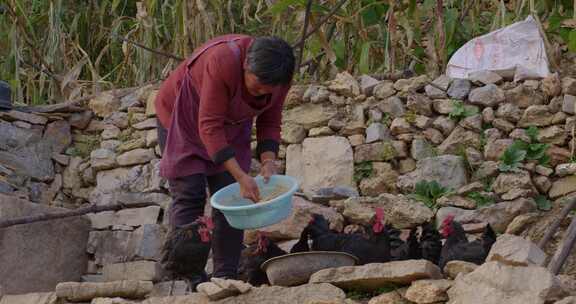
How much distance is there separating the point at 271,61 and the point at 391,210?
65.3 inches

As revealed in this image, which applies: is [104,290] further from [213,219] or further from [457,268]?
[457,268]

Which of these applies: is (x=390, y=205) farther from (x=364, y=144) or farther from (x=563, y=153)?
(x=563, y=153)

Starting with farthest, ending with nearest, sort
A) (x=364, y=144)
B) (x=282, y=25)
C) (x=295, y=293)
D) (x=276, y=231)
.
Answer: (x=282, y=25), (x=364, y=144), (x=276, y=231), (x=295, y=293)

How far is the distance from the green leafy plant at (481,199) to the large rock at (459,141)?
0.31 metres

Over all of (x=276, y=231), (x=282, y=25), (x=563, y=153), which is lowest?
(x=276, y=231)

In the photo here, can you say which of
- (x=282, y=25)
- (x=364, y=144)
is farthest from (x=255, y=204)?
(x=282, y=25)

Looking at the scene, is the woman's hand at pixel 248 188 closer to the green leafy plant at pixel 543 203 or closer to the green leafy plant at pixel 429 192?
the green leafy plant at pixel 429 192

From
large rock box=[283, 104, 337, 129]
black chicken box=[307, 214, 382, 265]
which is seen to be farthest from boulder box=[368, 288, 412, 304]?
large rock box=[283, 104, 337, 129]

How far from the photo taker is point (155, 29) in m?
7.47

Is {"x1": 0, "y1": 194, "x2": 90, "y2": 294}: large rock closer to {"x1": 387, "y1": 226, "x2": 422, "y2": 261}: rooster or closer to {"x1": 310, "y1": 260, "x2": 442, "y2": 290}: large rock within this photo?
{"x1": 387, "y1": 226, "x2": 422, "y2": 261}: rooster

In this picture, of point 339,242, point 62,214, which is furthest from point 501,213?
point 62,214

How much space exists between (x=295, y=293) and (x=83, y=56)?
14.0 ft

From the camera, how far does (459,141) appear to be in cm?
570

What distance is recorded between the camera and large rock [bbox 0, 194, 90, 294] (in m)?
5.24
